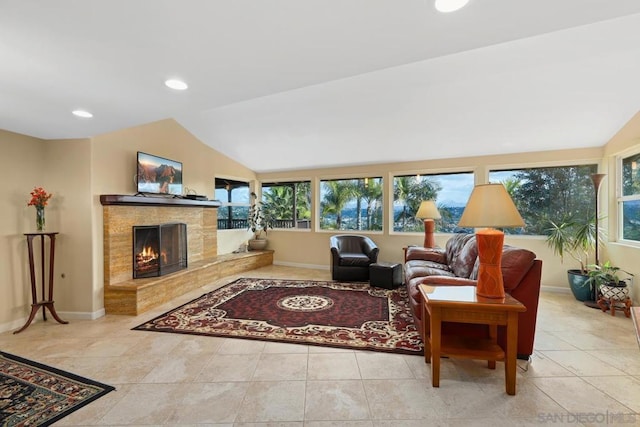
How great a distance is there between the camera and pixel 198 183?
17.2 ft

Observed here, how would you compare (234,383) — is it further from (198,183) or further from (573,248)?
(573,248)

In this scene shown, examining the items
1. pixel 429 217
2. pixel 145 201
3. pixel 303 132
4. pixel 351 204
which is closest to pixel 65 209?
pixel 145 201

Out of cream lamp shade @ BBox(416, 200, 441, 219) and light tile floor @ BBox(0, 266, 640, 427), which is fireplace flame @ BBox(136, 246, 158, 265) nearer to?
light tile floor @ BBox(0, 266, 640, 427)

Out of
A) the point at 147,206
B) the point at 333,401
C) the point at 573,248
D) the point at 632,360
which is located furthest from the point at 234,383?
the point at 573,248

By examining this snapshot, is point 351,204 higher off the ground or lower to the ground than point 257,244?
higher

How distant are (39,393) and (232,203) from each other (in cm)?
457

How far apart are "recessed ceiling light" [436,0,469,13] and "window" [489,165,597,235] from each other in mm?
4309

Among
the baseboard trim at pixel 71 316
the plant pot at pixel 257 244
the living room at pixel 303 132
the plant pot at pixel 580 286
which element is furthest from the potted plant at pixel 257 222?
the plant pot at pixel 580 286

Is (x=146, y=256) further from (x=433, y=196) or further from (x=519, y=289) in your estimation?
(x=433, y=196)

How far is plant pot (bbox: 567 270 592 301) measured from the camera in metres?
3.85

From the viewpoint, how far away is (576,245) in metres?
4.22

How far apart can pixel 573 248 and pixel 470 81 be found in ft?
10.5

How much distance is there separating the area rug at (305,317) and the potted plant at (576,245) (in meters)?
2.44

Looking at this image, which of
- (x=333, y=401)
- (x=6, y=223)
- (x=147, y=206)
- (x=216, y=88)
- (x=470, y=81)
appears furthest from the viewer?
(x=147, y=206)
